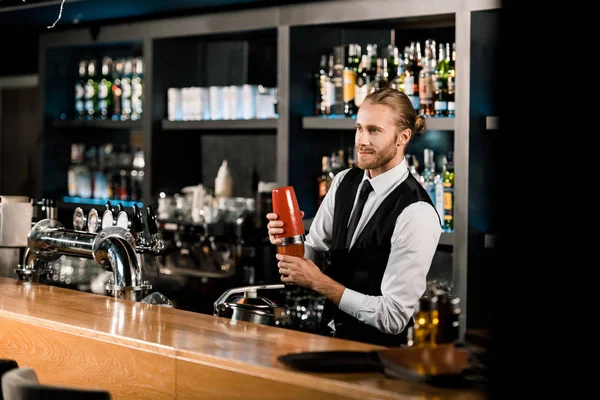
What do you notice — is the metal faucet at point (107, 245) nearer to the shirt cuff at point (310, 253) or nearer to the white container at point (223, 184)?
the shirt cuff at point (310, 253)

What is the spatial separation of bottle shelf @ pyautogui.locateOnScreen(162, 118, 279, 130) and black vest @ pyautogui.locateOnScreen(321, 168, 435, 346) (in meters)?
1.47

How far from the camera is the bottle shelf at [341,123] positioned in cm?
354

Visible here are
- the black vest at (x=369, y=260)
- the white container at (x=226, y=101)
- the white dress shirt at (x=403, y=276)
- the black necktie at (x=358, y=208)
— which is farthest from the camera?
the white container at (x=226, y=101)

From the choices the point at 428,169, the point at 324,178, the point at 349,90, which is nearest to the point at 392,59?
the point at 349,90

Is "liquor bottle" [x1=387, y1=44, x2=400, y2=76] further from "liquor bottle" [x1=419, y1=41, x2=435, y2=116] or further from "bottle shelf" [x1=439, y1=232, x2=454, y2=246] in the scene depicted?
"bottle shelf" [x1=439, y1=232, x2=454, y2=246]

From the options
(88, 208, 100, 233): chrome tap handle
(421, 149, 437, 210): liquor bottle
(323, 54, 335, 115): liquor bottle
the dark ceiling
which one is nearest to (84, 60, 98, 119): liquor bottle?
the dark ceiling

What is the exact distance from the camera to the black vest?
2.71 m

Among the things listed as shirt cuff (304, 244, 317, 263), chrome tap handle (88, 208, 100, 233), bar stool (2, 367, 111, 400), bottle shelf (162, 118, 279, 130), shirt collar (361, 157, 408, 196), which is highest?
bottle shelf (162, 118, 279, 130)

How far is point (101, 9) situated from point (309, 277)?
242 centimetres

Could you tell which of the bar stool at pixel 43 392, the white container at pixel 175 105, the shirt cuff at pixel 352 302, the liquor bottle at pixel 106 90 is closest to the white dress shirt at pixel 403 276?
the shirt cuff at pixel 352 302

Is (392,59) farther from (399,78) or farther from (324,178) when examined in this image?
(324,178)

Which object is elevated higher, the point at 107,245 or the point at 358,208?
the point at 358,208

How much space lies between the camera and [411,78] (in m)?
3.80

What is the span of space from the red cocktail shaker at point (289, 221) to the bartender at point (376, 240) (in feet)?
0.07
